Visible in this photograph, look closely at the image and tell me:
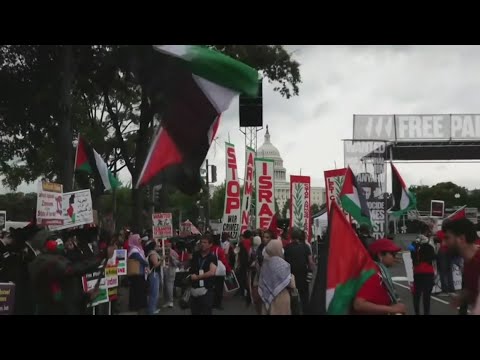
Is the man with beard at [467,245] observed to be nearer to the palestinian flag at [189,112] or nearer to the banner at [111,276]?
the palestinian flag at [189,112]

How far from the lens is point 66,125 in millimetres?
15820

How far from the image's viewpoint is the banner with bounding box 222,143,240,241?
1616 cm

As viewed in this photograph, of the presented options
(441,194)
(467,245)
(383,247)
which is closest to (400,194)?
(383,247)

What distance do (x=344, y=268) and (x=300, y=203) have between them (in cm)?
1433

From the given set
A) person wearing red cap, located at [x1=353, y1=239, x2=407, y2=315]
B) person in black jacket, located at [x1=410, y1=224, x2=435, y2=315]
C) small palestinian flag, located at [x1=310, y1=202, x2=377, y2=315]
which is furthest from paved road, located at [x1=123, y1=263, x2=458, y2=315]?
small palestinian flag, located at [x1=310, y1=202, x2=377, y2=315]

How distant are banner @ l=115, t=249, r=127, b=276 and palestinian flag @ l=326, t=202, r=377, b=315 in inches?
289

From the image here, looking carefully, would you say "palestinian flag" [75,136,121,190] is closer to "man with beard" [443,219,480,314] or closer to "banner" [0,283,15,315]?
"banner" [0,283,15,315]

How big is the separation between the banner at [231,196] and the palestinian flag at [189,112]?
955cm

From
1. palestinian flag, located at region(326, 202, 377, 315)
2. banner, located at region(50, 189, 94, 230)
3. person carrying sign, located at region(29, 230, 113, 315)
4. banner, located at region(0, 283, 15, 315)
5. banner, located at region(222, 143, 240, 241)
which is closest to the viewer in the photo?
palestinian flag, located at region(326, 202, 377, 315)

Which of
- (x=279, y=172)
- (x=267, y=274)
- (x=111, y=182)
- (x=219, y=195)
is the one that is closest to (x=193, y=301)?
(x=267, y=274)

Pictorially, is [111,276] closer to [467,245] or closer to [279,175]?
[467,245]
